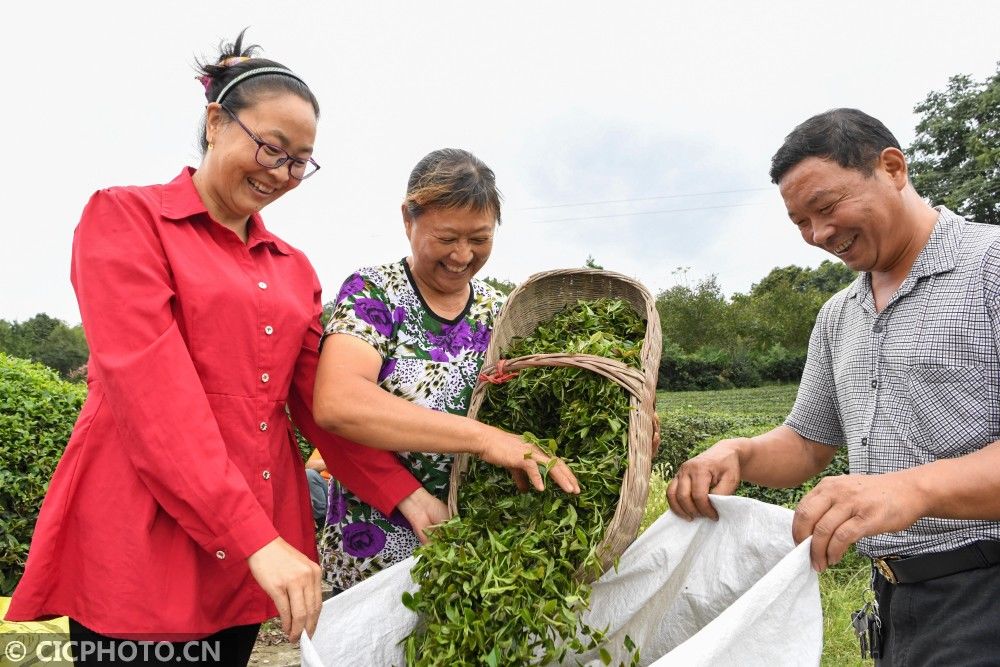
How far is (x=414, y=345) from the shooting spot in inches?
83.4

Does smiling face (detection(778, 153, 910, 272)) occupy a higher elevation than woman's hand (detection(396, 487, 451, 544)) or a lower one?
higher

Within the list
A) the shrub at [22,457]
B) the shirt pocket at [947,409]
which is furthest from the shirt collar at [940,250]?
the shrub at [22,457]

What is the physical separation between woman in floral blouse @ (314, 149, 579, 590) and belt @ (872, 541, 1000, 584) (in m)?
1.00

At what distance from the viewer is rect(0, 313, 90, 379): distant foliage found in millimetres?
30422

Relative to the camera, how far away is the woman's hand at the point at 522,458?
177cm

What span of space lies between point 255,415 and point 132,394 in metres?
0.34

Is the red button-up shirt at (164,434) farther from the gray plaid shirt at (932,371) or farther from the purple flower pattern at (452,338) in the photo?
the gray plaid shirt at (932,371)

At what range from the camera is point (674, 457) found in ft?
31.8

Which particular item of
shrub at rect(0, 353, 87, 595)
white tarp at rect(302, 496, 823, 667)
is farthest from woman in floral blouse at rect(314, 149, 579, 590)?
shrub at rect(0, 353, 87, 595)

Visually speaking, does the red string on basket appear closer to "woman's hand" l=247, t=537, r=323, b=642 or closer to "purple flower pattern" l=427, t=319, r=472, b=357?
"purple flower pattern" l=427, t=319, r=472, b=357

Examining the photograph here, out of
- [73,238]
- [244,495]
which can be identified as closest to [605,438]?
[244,495]

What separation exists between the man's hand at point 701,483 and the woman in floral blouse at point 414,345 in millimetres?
523

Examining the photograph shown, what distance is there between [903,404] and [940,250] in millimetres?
416

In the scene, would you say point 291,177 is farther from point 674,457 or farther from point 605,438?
point 674,457
